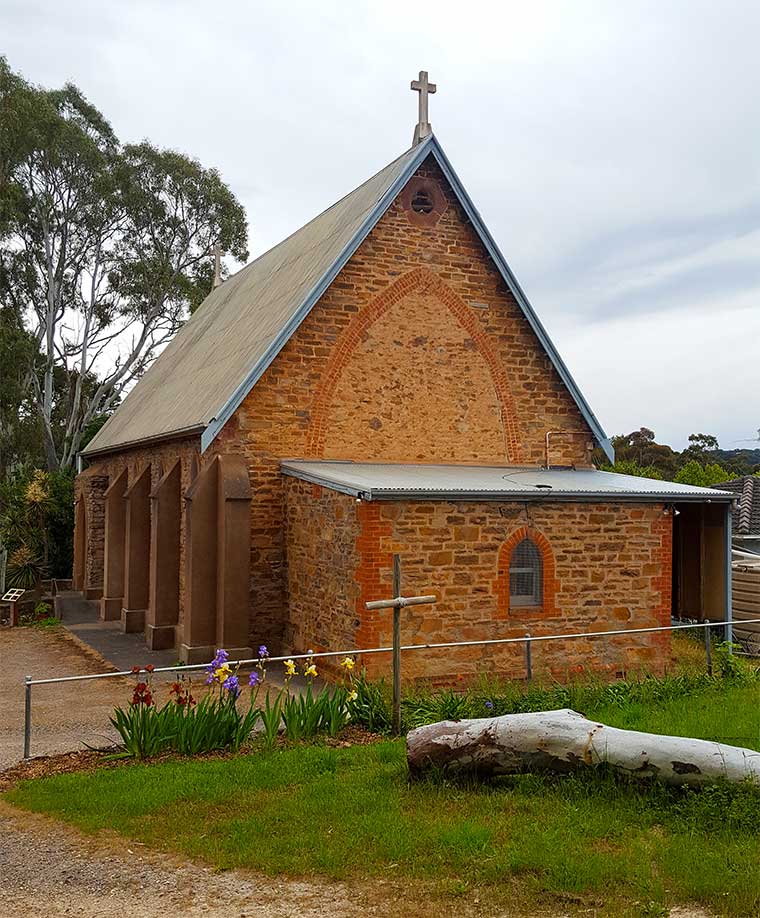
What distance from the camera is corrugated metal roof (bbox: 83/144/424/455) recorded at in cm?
1644

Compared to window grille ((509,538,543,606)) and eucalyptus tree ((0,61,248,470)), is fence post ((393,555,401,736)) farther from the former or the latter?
eucalyptus tree ((0,61,248,470))

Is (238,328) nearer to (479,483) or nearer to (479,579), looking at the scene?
(479,483)

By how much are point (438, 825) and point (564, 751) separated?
1241 millimetres

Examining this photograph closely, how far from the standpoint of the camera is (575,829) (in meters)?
6.86

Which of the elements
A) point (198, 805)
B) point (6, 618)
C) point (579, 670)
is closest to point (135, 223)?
point (6, 618)

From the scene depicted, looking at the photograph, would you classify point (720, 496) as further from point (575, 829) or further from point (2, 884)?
point (2, 884)

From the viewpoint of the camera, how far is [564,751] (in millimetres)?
7637

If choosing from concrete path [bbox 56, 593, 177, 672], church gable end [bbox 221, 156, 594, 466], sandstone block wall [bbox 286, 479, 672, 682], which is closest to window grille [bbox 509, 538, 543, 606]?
sandstone block wall [bbox 286, 479, 672, 682]

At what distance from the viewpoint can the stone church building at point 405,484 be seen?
13281 mm

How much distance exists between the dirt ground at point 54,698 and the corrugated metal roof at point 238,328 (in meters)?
4.27

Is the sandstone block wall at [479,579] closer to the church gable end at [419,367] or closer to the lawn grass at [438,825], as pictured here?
the church gable end at [419,367]

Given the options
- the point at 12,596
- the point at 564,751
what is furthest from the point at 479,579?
the point at 12,596

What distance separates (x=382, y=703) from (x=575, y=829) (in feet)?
13.2

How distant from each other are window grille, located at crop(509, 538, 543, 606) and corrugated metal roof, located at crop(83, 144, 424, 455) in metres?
5.14
